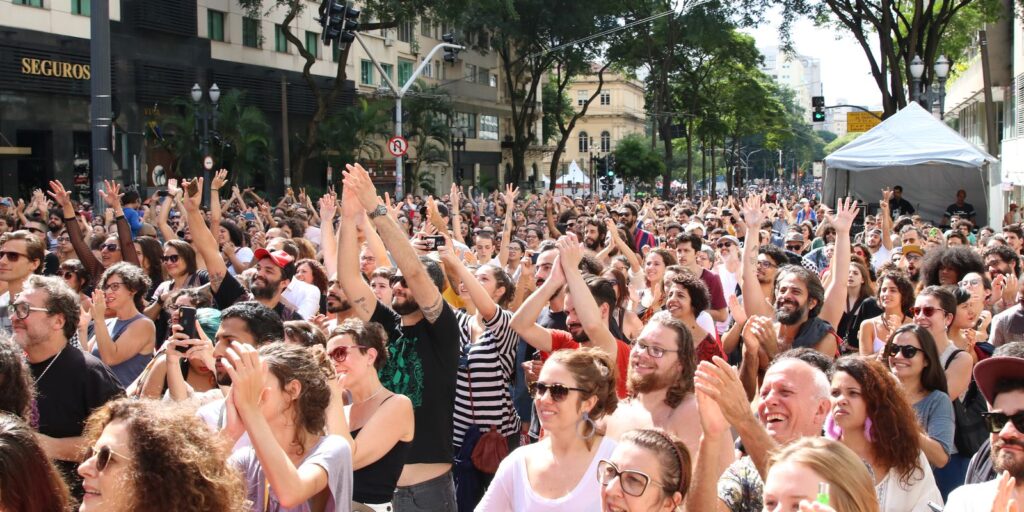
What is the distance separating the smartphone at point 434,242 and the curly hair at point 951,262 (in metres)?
4.05

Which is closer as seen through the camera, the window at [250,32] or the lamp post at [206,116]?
the lamp post at [206,116]

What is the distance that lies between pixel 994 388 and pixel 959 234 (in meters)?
9.25

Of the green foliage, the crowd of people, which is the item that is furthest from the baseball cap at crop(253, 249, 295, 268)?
the green foliage

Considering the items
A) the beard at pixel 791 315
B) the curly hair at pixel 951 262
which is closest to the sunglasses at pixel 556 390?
the beard at pixel 791 315

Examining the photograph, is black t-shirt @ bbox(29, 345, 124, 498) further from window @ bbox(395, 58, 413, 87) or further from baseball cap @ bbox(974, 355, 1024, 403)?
window @ bbox(395, 58, 413, 87)

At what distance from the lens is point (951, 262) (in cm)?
886

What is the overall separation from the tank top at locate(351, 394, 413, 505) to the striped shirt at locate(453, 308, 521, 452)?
4.96ft

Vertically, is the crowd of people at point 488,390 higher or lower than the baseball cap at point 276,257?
lower

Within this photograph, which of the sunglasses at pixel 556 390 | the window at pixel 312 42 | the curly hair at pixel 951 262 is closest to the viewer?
the sunglasses at pixel 556 390

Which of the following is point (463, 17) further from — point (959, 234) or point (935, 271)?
point (935, 271)

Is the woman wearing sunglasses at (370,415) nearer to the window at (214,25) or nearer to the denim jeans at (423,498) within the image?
the denim jeans at (423,498)

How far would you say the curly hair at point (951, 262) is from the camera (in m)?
8.81

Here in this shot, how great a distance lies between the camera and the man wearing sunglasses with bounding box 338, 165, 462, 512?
5438mm

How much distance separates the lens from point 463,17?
41.1m
